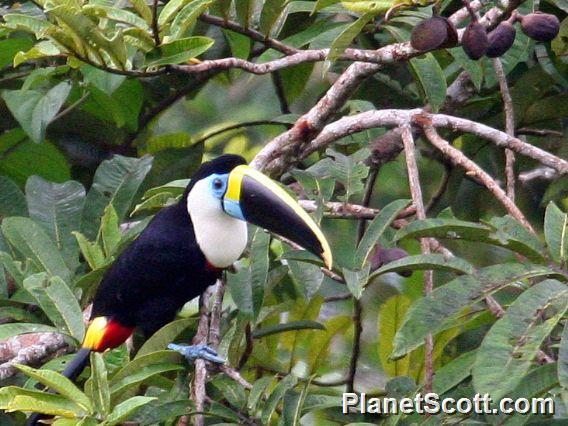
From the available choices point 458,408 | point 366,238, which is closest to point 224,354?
point 366,238

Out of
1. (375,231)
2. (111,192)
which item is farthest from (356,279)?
(111,192)

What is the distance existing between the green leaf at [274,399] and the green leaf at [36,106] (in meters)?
0.80

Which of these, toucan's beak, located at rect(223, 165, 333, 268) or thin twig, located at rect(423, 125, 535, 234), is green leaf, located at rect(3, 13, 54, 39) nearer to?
toucan's beak, located at rect(223, 165, 333, 268)

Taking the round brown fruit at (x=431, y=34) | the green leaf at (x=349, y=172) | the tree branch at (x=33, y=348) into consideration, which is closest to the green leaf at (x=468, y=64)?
the green leaf at (x=349, y=172)

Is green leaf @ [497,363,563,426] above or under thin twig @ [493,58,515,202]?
under

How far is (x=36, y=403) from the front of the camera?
4.67ft

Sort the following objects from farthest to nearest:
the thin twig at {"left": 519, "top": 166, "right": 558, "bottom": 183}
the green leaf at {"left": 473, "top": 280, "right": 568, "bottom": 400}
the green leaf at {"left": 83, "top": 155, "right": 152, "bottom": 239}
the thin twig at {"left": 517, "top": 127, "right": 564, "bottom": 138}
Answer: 1. the thin twig at {"left": 519, "top": 166, "right": 558, "bottom": 183}
2. the thin twig at {"left": 517, "top": 127, "right": 564, "bottom": 138}
3. the green leaf at {"left": 83, "top": 155, "right": 152, "bottom": 239}
4. the green leaf at {"left": 473, "top": 280, "right": 568, "bottom": 400}

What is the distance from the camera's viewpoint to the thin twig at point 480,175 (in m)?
1.62

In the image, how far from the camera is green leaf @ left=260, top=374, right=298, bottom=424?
1588 mm

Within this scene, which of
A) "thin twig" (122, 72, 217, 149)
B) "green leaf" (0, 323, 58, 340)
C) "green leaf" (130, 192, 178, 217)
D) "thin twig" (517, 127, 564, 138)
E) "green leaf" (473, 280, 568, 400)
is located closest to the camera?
"green leaf" (473, 280, 568, 400)

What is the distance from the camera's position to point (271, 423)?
1701 millimetres

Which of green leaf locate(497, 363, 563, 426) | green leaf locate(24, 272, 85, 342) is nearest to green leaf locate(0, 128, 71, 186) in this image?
green leaf locate(24, 272, 85, 342)

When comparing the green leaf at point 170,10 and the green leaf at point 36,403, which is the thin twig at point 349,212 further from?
the green leaf at point 36,403

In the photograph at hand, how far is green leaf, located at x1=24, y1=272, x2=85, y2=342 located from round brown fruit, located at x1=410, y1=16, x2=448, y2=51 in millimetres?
728
